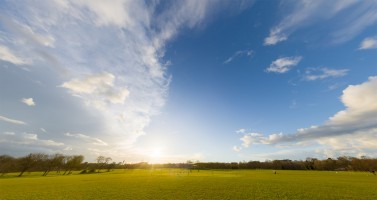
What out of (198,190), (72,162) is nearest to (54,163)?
(72,162)

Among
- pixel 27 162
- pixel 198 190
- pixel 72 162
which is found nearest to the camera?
pixel 198 190

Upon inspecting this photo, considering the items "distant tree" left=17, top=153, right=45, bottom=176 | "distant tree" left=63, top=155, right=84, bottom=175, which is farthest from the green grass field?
"distant tree" left=63, top=155, right=84, bottom=175

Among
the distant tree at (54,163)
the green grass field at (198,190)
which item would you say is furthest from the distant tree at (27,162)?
the green grass field at (198,190)

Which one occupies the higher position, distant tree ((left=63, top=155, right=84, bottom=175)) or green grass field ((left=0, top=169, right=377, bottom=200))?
distant tree ((left=63, top=155, right=84, bottom=175))

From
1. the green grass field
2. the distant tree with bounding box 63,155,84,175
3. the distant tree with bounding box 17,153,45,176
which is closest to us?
the green grass field

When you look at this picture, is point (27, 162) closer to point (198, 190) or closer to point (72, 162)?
point (72, 162)

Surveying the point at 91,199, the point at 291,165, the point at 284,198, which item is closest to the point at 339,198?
the point at 284,198

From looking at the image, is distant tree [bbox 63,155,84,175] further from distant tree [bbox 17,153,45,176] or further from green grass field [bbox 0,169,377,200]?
green grass field [bbox 0,169,377,200]

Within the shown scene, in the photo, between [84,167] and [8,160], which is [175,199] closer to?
[8,160]

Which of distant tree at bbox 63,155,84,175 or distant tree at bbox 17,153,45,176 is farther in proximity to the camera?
distant tree at bbox 63,155,84,175

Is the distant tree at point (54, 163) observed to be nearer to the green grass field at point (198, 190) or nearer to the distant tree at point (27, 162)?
the distant tree at point (27, 162)

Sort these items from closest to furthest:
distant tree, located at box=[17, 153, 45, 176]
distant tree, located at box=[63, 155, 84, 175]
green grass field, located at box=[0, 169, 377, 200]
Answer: green grass field, located at box=[0, 169, 377, 200] → distant tree, located at box=[17, 153, 45, 176] → distant tree, located at box=[63, 155, 84, 175]

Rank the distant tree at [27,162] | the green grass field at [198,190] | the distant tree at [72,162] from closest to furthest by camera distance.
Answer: the green grass field at [198,190]
the distant tree at [27,162]
the distant tree at [72,162]

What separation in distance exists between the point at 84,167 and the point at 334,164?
217 metres
